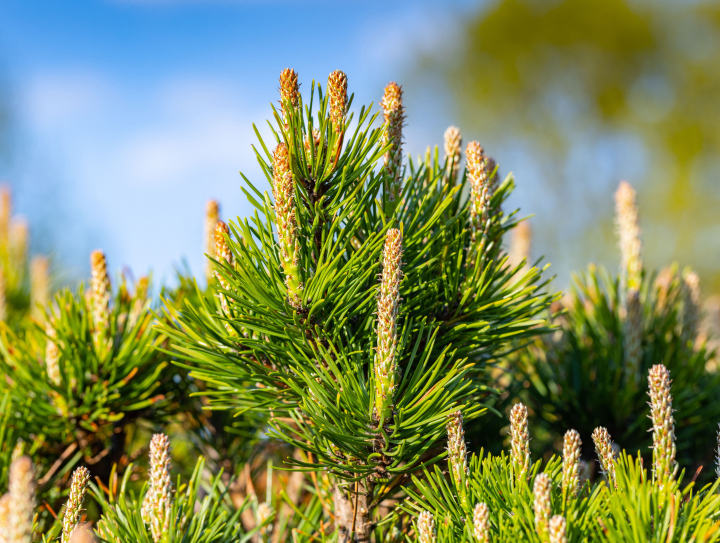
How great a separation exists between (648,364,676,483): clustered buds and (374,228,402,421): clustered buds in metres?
0.21

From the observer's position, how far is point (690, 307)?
0.83 meters

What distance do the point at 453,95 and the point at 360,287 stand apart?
7.49m

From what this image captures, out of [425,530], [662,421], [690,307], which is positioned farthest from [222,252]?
[690,307]

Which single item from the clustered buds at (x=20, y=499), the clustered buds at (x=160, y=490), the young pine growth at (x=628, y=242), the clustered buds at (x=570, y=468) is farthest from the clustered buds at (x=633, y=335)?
the clustered buds at (x=20, y=499)

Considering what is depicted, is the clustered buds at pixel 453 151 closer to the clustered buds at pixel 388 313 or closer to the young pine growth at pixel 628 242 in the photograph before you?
the clustered buds at pixel 388 313

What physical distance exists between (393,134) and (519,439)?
310 mm

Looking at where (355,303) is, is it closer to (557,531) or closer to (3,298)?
(557,531)

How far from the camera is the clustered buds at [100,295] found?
2.16ft

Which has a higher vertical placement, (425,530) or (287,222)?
(287,222)

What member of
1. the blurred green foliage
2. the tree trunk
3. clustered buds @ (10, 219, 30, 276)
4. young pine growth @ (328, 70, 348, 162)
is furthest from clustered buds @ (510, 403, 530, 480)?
the blurred green foliage

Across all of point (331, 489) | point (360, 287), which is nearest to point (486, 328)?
point (360, 287)

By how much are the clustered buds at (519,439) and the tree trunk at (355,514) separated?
0.49 ft

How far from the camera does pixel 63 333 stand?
67cm

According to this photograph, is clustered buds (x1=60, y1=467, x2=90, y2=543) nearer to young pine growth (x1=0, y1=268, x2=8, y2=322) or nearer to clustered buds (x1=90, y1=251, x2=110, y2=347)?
clustered buds (x1=90, y1=251, x2=110, y2=347)
